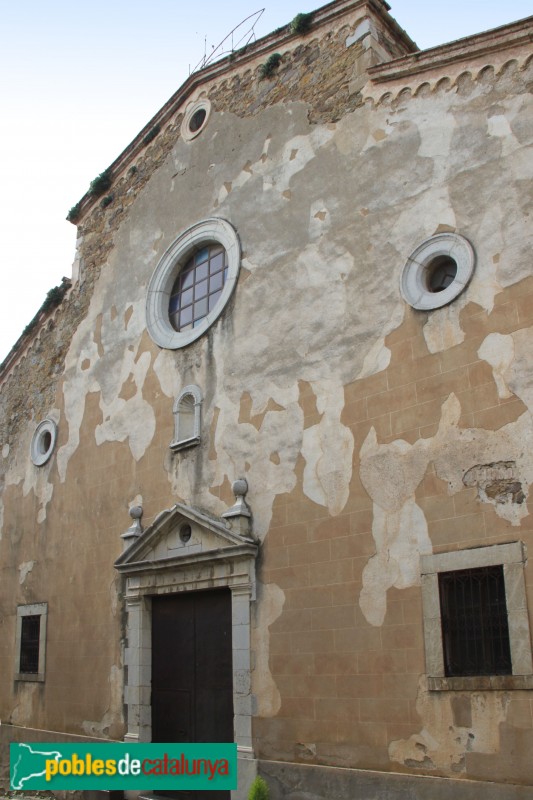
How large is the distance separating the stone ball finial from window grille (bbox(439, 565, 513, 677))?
3111 mm

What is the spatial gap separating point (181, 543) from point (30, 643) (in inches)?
181

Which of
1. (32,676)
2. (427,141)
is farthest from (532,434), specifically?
(32,676)

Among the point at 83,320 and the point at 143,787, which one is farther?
the point at 83,320

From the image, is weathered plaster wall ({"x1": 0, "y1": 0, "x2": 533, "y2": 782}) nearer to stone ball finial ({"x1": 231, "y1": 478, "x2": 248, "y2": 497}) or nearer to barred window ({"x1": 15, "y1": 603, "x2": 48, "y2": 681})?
stone ball finial ({"x1": 231, "y1": 478, "x2": 248, "y2": 497})

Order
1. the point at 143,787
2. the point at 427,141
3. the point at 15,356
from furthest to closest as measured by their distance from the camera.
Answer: the point at 15,356, the point at 143,787, the point at 427,141

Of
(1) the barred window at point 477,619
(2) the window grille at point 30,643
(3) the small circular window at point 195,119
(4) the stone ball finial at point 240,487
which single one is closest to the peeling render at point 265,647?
(4) the stone ball finial at point 240,487

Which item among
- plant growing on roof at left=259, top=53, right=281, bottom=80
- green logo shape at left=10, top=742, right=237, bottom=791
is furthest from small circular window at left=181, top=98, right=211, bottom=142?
green logo shape at left=10, top=742, right=237, bottom=791

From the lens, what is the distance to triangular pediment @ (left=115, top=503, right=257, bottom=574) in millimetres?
10227

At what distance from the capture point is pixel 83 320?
48.1 ft

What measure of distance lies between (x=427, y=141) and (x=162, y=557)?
6427 millimetres

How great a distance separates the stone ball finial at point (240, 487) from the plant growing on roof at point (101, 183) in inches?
289

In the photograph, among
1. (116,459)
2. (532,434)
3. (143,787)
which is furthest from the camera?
(116,459)

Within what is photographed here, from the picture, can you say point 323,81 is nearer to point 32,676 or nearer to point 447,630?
point 447,630

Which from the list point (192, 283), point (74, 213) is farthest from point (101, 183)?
point (192, 283)
